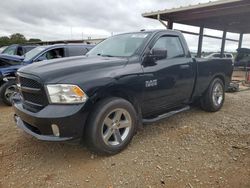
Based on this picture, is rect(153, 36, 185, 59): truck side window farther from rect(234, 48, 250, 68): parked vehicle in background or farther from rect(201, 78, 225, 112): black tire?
rect(234, 48, 250, 68): parked vehicle in background

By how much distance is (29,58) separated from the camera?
730 cm

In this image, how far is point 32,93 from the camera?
3.14 metres

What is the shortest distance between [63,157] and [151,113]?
63.8 inches

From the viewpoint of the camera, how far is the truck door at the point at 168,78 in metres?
3.80

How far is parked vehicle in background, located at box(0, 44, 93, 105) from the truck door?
14.0 ft

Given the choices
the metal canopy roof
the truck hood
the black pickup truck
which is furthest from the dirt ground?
the metal canopy roof

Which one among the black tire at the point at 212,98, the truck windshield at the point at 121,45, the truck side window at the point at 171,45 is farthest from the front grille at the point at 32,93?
the black tire at the point at 212,98

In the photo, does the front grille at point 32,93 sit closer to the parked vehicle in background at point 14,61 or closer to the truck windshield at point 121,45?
the truck windshield at point 121,45

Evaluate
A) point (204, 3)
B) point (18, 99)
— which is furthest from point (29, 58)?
point (204, 3)

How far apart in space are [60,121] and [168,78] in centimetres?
207

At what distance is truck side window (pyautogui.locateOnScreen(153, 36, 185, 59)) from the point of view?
4.23 m

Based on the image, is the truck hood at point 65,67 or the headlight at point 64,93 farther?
the truck hood at point 65,67

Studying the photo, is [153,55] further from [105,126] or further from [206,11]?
[206,11]

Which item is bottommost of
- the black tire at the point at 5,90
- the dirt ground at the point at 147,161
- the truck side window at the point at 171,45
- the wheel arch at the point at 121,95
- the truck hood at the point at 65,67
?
the dirt ground at the point at 147,161
